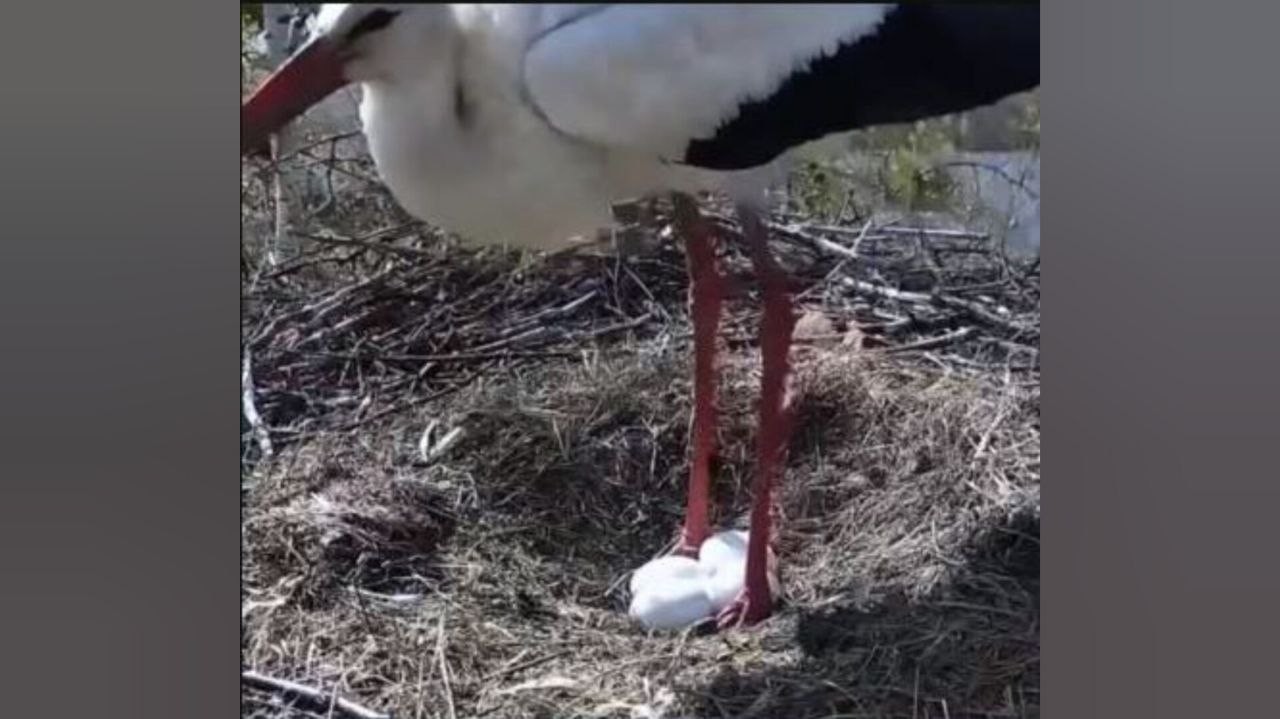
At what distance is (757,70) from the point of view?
1.37 meters

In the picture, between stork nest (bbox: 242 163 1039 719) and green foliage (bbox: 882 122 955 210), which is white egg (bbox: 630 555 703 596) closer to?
stork nest (bbox: 242 163 1039 719)

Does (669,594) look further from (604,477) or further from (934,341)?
(934,341)

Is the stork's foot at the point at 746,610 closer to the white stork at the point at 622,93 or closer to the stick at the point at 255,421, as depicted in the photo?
the white stork at the point at 622,93

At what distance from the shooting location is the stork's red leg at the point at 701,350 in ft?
4.72

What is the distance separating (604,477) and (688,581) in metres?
0.13

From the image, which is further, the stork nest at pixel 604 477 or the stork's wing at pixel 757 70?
the stork nest at pixel 604 477

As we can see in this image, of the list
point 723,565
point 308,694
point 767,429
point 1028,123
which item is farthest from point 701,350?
point 308,694

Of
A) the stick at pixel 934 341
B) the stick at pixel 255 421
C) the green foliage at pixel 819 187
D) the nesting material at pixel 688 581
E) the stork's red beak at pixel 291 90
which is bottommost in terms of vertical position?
the nesting material at pixel 688 581

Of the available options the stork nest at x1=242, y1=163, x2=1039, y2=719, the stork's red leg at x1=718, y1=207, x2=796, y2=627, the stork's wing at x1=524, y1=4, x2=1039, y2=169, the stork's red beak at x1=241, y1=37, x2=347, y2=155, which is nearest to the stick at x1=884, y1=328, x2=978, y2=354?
the stork nest at x1=242, y1=163, x2=1039, y2=719

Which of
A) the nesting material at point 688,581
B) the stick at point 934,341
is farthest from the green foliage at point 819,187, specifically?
the nesting material at point 688,581
